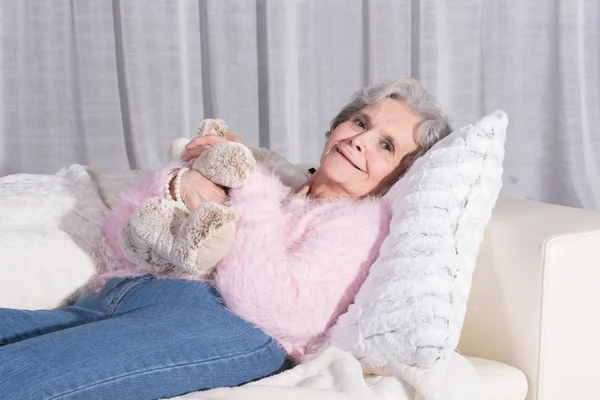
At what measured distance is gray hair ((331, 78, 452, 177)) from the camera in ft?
5.65

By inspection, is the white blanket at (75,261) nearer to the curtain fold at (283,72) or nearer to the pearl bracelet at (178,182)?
the pearl bracelet at (178,182)

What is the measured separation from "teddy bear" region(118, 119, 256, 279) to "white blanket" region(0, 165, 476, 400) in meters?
0.18

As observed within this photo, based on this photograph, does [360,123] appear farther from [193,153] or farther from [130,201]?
[130,201]

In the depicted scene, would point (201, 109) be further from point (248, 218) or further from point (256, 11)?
point (248, 218)

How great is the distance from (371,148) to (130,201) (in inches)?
17.9

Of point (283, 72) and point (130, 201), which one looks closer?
point (130, 201)

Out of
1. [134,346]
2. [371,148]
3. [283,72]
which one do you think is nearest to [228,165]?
[371,148]

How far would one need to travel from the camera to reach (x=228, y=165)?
1.58 meters

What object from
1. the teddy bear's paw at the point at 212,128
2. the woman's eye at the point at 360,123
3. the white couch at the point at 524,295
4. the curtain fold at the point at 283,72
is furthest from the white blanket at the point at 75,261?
the curtain fold at the point at 283,72

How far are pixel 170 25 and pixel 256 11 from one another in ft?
1.10

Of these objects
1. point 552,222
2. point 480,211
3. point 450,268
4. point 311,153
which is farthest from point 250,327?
point 311,153

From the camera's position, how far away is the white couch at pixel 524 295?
1.52m

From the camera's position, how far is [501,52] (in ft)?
11.4

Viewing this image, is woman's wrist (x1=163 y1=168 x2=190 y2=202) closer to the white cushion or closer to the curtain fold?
the white cushion
